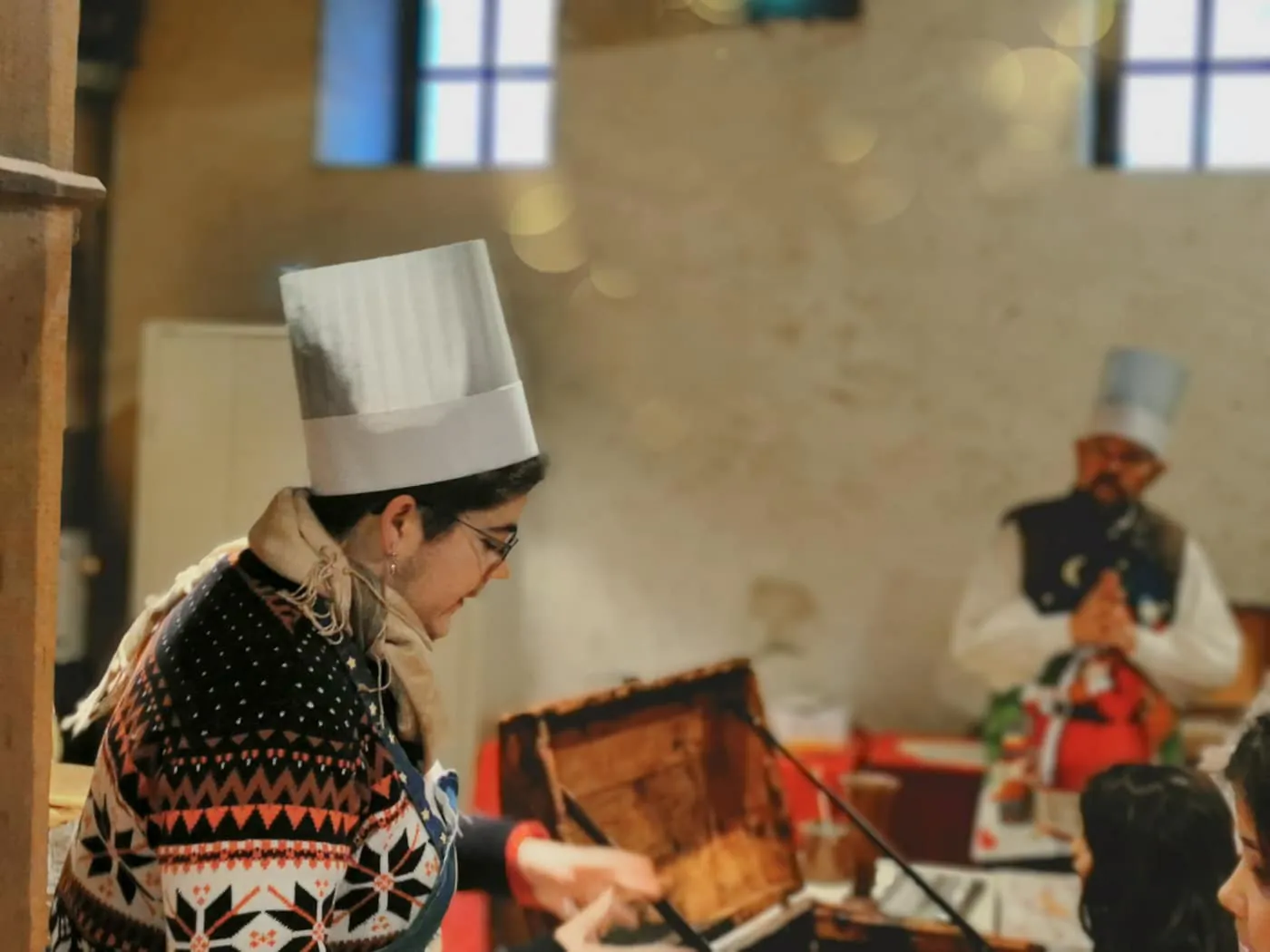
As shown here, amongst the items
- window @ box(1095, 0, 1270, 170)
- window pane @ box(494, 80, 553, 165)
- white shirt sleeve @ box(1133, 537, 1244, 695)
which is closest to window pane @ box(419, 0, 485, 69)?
window pane @ box(494, 80, 553, 165)

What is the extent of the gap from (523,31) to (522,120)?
0.15 meters

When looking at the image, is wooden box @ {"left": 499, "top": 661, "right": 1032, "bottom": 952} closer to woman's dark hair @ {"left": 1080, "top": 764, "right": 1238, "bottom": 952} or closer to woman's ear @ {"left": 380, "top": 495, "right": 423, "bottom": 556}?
woman's dark hair @ {"left": 1080, "top": 764, "right": 1238, "bottom": 952}

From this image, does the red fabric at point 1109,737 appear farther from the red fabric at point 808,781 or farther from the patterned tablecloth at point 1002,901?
the red fabric at point 808,781

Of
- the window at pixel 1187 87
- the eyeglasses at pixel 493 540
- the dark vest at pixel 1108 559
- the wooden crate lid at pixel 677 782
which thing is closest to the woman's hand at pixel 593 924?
the wooden crate lid at pixel 677 782

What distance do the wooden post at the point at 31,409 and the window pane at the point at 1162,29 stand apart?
2.01m

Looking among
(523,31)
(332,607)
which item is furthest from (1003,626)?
(332,607)

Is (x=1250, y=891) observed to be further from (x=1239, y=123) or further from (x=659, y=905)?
(x=1239, y=123)

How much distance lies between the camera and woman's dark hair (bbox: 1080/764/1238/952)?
1.65 metres

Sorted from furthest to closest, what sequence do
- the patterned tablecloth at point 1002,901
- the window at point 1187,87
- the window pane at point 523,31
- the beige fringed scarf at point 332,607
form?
the window at point 1187,87 → the window pane at point 523,31 → the patterned tablecloth at point 1002,901 → the beige fringed scarf at point 332,607

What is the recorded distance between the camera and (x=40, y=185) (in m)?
1.03

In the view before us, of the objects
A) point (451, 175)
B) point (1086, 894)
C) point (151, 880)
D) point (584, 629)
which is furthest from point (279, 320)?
point (1086, 894)

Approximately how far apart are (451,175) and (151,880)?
5.10ft

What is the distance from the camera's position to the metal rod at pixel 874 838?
1696 millimetres

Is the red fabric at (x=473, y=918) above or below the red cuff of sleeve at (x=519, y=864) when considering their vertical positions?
below
